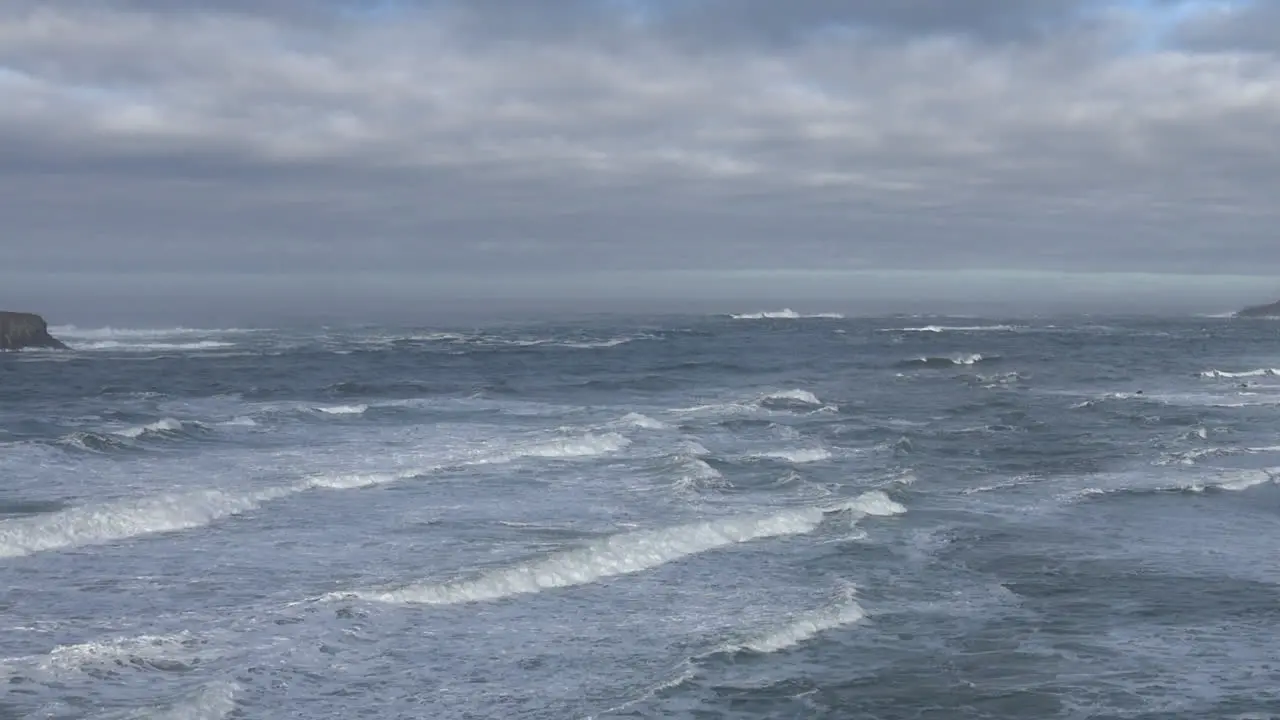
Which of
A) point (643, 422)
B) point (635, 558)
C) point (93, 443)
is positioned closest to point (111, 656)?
point (635, 558)

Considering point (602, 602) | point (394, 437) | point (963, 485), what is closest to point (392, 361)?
point (394, 437)

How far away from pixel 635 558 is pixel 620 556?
23cm

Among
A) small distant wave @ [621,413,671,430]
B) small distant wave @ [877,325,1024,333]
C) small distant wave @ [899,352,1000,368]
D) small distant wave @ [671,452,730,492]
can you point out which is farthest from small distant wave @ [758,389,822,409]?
small distant wave @ [877,325,1024,333]

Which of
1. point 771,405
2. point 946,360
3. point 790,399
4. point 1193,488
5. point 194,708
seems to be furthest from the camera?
point 946,360

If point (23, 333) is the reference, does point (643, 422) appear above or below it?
below

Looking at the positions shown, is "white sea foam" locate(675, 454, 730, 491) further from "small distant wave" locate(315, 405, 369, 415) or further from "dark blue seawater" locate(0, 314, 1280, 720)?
"small distant wave" locate(315, 405, 369, 415)

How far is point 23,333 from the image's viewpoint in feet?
205

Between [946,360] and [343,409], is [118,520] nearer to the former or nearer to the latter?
[343,409]

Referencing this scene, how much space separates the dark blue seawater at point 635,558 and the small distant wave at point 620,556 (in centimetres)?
7

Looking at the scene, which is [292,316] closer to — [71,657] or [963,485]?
[963,485]

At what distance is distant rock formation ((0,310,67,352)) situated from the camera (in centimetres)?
6228

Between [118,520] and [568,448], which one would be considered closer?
[118,520]

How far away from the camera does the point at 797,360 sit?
65562 millimetres

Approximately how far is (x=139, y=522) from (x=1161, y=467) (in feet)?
70.7
